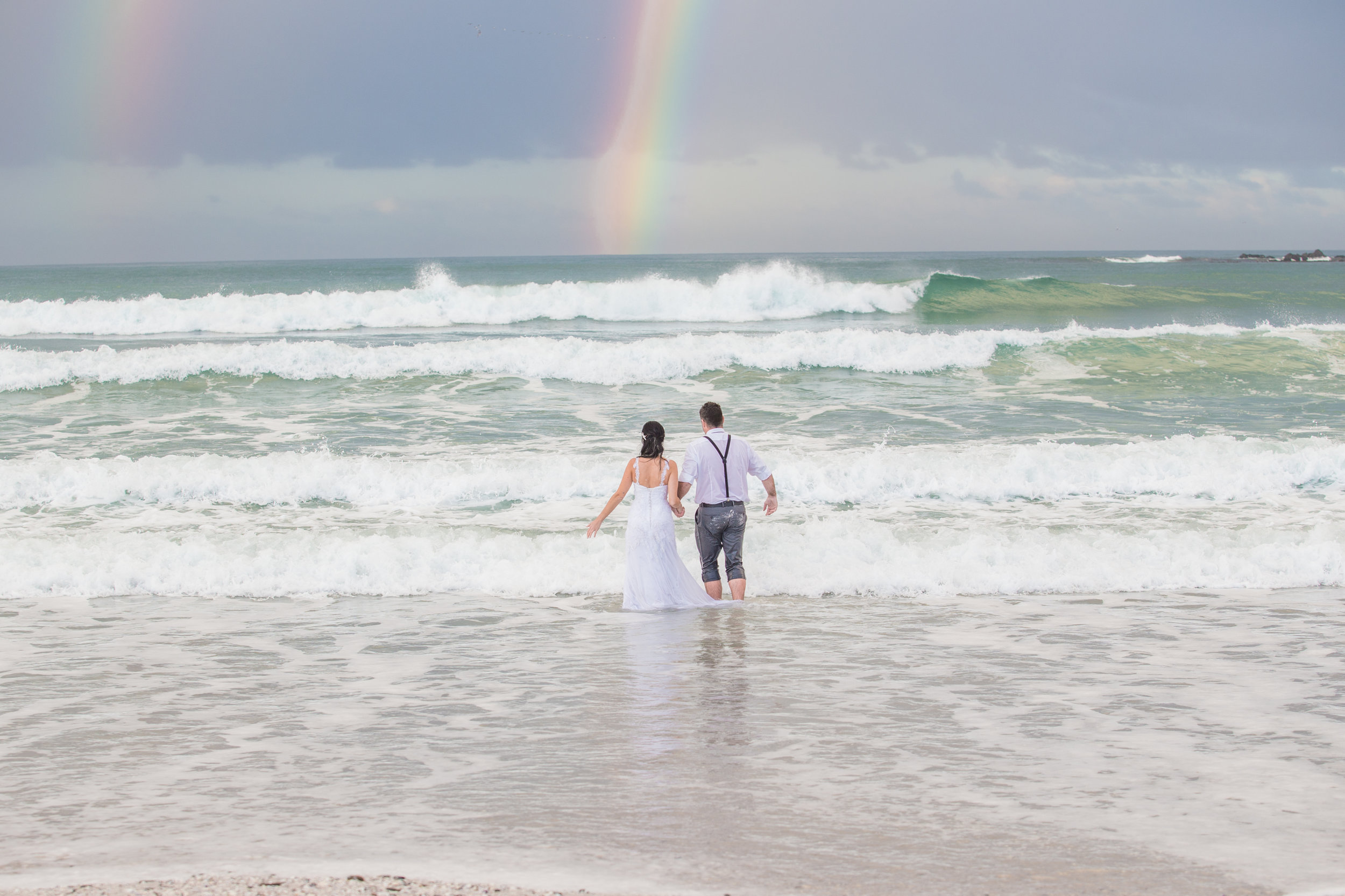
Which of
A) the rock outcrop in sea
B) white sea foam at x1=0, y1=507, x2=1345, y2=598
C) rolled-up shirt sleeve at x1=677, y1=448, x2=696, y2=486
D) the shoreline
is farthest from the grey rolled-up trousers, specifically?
the rock outcrop in sea

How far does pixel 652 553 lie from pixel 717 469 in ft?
2.68

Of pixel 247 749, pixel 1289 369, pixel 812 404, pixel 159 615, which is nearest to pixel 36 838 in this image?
pixel 247 749

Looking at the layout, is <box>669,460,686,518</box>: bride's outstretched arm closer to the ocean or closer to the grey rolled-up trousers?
the grey rolled-up trousers

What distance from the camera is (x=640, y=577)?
7902 millimetres

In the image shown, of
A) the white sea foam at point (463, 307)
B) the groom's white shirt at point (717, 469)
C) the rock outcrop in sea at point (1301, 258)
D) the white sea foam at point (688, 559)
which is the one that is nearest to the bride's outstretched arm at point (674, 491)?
the groom's white shirt at point (717, 469)

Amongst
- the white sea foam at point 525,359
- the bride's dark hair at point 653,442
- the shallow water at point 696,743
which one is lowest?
the shallow water at point 696,743

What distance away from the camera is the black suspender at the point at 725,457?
7.97m

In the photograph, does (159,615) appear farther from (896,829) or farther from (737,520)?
(896,829)

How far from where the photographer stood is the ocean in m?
4.02

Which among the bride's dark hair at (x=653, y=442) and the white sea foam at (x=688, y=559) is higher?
the bride's dark hair at (x=653, y=442)

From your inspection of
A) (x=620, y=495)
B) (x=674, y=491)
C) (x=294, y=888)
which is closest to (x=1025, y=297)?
(x=674, y=491)

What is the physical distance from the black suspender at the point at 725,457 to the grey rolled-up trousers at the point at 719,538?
128 millimetres

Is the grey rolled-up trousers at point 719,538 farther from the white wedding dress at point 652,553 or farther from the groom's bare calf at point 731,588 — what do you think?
the white wedding dress at point 652,553

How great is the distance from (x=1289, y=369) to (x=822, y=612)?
18.2 meters
